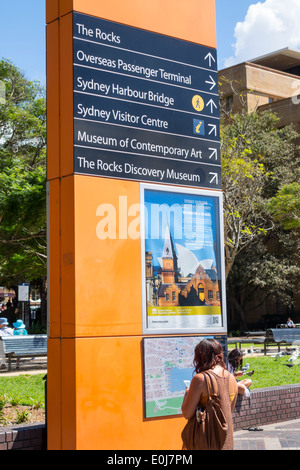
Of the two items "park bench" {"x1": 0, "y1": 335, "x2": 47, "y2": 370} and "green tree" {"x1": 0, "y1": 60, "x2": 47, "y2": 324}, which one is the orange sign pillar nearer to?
"park bench" {"x1": 0, "y1": 335, "x2": 47, "y2": 370}

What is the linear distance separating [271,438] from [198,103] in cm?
420

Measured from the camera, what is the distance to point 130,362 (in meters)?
5.92

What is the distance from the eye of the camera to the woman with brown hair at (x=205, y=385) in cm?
448

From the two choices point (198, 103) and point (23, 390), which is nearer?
point (198, 103)

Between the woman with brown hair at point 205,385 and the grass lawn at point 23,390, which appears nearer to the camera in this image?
the woman with brown hair at point 205,385

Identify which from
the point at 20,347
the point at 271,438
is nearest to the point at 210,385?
the point at 271,438

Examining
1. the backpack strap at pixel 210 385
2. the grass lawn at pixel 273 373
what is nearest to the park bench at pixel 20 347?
the grass lawn at pixel 273 373

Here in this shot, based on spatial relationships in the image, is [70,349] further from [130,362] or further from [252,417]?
[252,417]

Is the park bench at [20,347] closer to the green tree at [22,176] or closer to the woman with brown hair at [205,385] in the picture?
the green tree at [22,176]

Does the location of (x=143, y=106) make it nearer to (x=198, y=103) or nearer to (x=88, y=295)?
(x=198, y=103)

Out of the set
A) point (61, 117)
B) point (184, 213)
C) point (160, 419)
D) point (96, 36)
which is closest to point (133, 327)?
point (160, 419)

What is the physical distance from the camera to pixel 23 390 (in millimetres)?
10969

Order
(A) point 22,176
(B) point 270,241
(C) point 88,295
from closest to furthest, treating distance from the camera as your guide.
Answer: (C) point 88,295, (A) point 22,176, (B) point 270,241

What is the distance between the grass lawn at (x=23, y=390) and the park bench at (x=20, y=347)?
3.13 meters
